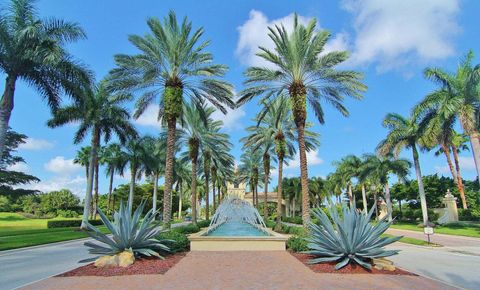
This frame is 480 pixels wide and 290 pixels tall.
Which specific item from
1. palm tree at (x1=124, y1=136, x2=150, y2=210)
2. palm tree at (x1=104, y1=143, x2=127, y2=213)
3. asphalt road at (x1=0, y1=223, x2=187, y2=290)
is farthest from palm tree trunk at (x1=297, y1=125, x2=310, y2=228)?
palm tree at (x1=104, y1=143, x2=127, y2=213)

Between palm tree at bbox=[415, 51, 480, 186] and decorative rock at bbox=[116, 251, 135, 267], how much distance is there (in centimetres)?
2169

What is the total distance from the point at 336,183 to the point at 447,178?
18337 mm

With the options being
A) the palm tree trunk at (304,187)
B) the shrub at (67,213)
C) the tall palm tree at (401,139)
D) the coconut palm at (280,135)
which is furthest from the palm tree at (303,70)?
the shrub at (67,213)

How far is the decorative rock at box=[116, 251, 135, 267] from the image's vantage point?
1000cm

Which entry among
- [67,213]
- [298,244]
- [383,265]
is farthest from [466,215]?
[67,213]

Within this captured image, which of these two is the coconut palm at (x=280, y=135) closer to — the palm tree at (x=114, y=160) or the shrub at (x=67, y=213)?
the palm tree at (x=114, y=160)

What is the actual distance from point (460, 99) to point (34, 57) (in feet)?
86.1

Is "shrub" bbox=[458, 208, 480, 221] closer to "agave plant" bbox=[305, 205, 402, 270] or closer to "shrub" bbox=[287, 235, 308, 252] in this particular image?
"shrub" bbox=[287, 235, 308, 252]

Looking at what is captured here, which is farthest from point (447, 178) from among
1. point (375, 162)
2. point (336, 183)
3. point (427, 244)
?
point (427, 244)

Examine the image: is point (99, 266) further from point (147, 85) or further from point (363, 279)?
point (147, 85)

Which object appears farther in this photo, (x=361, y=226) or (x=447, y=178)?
(x=447, y=178)

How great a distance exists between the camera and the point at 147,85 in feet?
65.6

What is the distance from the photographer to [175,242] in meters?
13.6

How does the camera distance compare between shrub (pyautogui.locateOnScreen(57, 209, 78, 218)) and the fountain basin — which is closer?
the fountain basin
